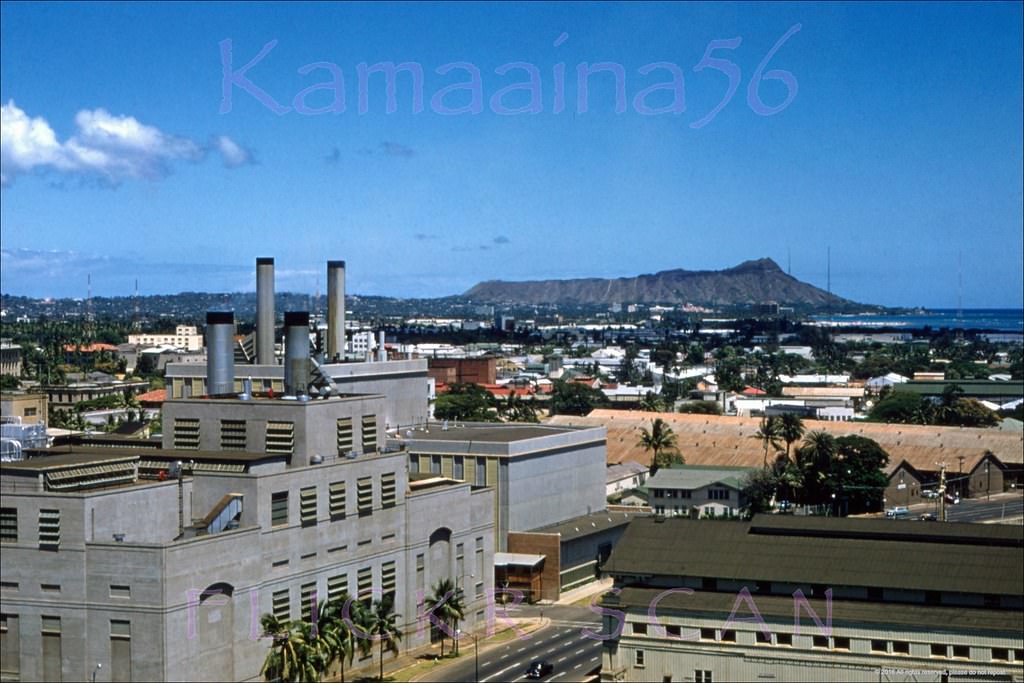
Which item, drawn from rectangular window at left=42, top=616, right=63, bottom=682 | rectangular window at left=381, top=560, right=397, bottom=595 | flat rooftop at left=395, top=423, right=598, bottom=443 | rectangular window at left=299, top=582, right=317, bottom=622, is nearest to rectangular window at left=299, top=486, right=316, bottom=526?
rectangular window at left=299, top=582, right=317, bottom=622

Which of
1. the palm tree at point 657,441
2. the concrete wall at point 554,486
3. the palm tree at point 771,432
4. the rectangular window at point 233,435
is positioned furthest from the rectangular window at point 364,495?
the palm tree at point 771,432

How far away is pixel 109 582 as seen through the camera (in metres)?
55.4

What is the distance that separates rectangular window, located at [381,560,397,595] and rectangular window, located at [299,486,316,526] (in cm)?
637

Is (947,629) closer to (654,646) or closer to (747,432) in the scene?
(654,646)

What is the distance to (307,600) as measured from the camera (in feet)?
210

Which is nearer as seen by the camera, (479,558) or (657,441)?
(479,558)

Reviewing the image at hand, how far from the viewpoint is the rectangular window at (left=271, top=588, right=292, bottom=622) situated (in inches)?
2434

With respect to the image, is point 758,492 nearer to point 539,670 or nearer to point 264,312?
point 264,312

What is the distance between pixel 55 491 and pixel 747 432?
107727 millimetres

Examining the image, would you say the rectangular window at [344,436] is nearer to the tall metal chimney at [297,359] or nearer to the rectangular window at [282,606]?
the tall metal chimney at [297,359]

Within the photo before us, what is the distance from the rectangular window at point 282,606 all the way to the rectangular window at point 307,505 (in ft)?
10.5

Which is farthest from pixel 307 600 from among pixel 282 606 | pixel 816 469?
pixel 816 469

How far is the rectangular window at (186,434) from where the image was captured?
69438 millimetres

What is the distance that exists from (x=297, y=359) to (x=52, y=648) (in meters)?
21.6
